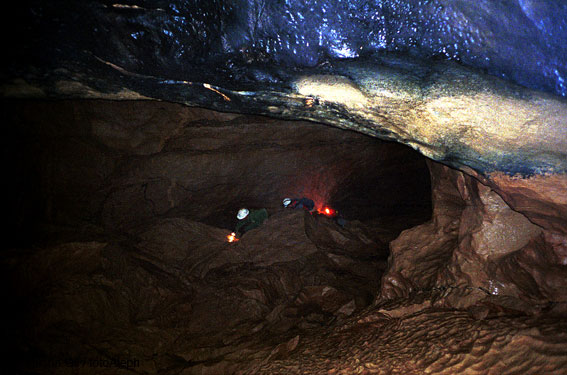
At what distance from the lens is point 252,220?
5.97 metres

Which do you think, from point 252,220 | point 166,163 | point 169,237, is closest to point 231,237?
point 252,220

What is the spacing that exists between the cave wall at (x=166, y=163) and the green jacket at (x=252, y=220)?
25 cm

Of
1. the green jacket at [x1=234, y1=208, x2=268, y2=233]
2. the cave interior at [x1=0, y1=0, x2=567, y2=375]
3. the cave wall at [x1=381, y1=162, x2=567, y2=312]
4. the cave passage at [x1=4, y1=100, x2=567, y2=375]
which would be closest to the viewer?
the cave interior at [x1=0, y1=0, x2=567, y2=375]

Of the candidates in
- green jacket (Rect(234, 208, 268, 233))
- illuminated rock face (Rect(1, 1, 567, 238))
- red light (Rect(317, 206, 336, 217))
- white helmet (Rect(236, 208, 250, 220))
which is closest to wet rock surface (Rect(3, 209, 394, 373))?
green jacket (Rect(234, 208, 268, 233))

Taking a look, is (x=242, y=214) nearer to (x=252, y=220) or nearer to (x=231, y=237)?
(x=252, y=220)

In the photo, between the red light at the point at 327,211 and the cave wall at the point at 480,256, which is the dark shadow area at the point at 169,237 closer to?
the red light at the point at 327,211

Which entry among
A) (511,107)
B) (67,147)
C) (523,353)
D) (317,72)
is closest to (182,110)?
(67,147)

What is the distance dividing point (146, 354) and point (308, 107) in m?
2.73

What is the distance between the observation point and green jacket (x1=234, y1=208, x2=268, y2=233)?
5.84 m

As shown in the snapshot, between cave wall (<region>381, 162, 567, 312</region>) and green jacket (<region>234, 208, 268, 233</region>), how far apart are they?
8.51 feet

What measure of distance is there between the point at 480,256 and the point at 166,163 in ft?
13.2

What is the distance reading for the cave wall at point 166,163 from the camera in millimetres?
4160

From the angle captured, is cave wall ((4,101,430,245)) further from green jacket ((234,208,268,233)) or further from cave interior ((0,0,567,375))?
green jacket ((234,208,268,233))

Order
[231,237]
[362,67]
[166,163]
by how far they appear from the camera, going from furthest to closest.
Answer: [231,237] < [166,163] < [362,67]
